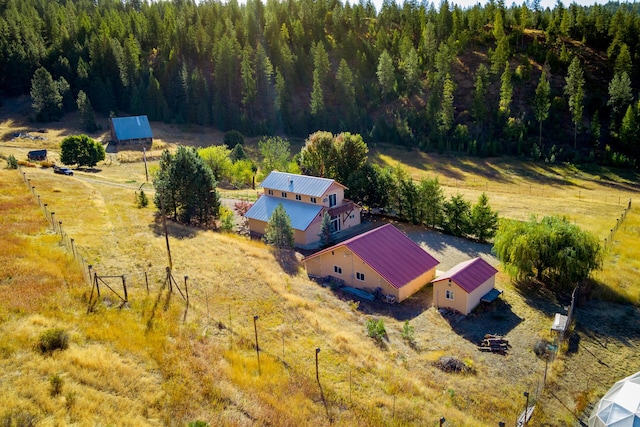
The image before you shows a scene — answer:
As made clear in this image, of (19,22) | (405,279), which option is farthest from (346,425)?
(19,22)

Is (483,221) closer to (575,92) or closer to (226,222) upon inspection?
(226,222)

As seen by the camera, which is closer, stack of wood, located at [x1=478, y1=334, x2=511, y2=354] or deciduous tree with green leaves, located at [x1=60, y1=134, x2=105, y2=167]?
stack of wood, located at [x1=478, y1=334, x2=511, y2=354]

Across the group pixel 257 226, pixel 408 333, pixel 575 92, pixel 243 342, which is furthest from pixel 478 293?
pixel 575 92

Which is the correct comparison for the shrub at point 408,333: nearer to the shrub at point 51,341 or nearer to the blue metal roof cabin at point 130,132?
the shrub at point 51,341

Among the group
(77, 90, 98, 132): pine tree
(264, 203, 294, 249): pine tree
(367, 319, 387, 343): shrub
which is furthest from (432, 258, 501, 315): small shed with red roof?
(77, 90, 98, 132): pine tree

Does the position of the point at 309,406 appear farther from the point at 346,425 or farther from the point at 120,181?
the point at 120,181

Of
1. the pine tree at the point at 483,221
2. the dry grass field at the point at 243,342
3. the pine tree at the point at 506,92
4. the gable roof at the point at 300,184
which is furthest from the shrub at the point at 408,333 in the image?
the pine tree at the point at 506,92

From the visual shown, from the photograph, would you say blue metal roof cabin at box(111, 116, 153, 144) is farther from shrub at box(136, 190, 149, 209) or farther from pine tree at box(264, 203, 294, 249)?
pine tree at box(264, 203, 294, 249)
